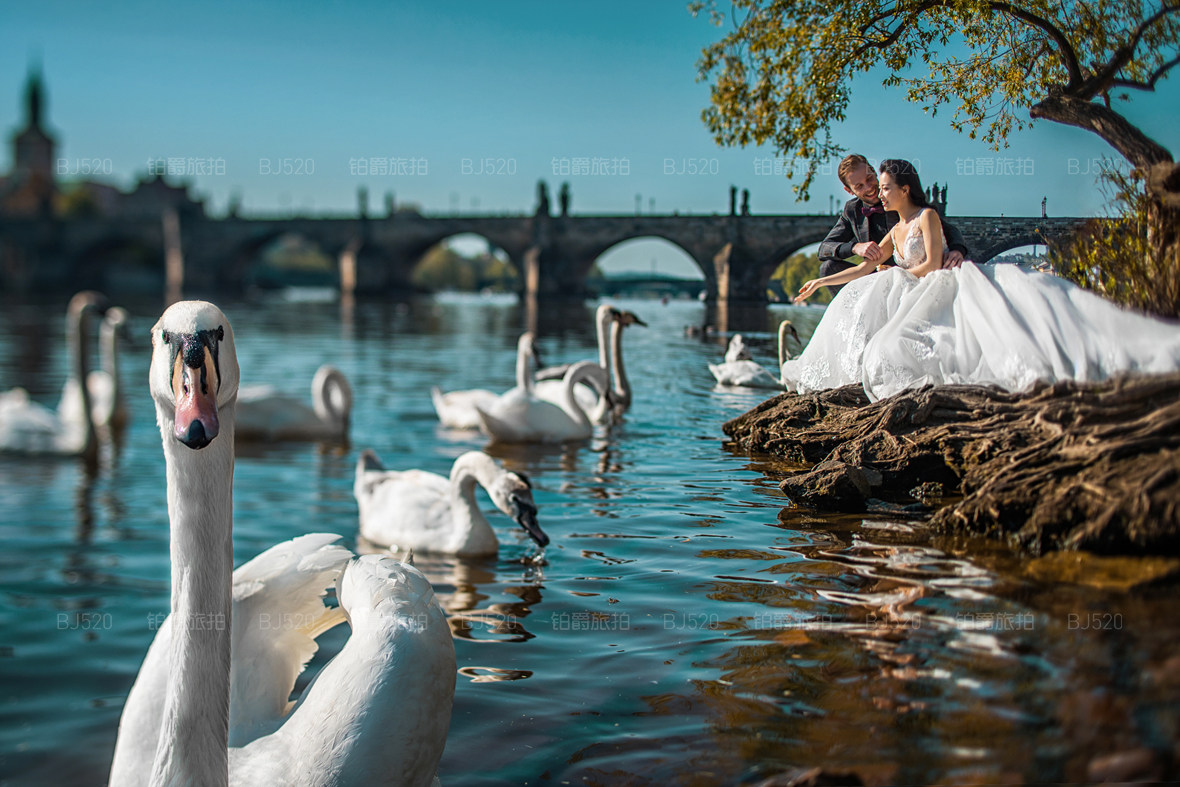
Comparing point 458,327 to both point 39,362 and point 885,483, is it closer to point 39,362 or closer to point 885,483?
point 39,362

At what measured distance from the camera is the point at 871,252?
9.93 ft

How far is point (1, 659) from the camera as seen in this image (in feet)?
17.1

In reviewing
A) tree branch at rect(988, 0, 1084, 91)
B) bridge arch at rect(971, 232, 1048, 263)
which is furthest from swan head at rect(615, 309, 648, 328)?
tree branch at rect(988, 0, 1084, 91)

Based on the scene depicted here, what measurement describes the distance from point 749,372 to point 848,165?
37.6 inches

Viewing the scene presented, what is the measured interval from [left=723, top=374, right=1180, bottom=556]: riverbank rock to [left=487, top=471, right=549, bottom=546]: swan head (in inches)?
138

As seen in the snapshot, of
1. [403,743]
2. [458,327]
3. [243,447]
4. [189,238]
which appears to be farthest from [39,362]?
[189,238]

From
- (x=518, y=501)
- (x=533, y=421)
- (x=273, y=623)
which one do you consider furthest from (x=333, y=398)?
(x=273, y=623)

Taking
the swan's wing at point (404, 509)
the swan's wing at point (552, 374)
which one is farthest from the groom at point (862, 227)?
the swan's wing at point (552, 374)

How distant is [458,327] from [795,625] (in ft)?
109

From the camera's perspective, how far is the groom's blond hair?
2.98m

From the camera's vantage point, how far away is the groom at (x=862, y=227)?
289cm

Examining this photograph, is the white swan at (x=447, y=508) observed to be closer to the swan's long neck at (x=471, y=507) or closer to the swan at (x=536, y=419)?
the swan's long neck at (x=471, y=507)

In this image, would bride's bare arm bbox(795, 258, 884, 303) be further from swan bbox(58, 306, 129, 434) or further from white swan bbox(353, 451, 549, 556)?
swan bbox(58, 306, 129, 434)

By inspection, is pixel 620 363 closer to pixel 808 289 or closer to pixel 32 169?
pixel 808 289
